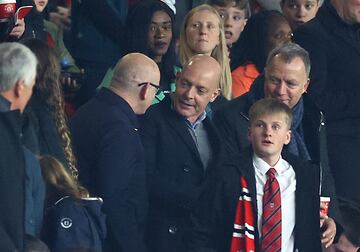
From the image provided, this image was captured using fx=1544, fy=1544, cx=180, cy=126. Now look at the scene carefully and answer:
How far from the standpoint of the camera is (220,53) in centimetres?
1048

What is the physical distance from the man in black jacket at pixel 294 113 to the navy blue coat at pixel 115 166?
0.75 metres

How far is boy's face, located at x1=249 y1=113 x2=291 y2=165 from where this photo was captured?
875 cm

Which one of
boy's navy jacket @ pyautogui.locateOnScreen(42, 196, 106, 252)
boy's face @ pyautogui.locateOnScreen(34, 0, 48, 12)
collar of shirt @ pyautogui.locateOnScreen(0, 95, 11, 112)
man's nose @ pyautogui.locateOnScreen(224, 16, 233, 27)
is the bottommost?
boy's navy jacket @ pyautogui.locateOnScreen(42, 196, 106, 252)

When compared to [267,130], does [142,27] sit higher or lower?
higher

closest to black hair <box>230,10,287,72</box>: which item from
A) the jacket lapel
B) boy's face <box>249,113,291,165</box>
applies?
the jacket lapel

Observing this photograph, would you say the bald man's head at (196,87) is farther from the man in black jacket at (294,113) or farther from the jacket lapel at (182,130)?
the man in black jacket at (294,113)

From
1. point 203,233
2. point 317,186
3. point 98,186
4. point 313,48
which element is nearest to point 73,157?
point 98,186

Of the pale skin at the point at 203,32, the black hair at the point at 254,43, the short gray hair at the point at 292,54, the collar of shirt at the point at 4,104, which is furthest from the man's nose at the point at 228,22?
the collar of shirt at the point at 4,104

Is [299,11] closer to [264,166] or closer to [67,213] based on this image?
[264,166]

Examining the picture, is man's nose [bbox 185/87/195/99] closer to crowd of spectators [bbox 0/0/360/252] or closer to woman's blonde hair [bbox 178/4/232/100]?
crowd of spectators [bbox 0/0/360/252]

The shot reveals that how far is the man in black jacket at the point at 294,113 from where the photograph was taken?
9297mm

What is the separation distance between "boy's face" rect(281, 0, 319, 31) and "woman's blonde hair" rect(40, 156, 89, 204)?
3749 mm

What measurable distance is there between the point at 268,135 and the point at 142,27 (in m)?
2.19

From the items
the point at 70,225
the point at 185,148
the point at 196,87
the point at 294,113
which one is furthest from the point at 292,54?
the point at 70,225
